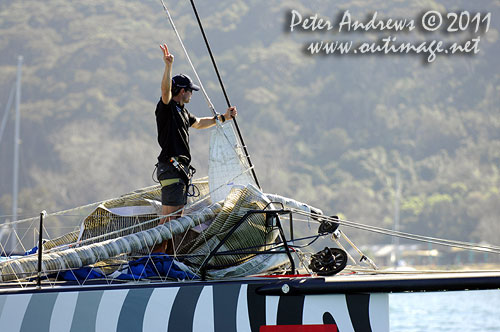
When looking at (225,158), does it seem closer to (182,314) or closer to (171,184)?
(171,184)

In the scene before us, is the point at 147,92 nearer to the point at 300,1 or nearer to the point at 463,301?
the point at 300,1

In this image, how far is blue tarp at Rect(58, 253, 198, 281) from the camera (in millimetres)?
5535

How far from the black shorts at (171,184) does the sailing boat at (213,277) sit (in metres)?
0.16

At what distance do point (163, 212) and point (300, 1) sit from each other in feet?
226

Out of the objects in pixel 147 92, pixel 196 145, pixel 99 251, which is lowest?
pixel 99 251

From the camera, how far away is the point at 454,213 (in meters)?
54.4

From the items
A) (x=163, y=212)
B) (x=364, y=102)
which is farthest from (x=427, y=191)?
(x=163, y=212)

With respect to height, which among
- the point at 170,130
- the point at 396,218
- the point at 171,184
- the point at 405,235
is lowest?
the point at 405,235

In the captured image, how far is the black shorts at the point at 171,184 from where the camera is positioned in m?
5.98

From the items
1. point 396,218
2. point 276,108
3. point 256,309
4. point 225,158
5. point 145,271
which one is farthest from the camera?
point 276,108

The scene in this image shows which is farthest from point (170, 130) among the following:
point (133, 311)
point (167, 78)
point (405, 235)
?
point (405, 235)

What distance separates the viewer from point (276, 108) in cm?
6234

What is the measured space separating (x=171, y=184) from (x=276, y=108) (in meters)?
56.6

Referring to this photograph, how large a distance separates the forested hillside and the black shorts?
139 ft
